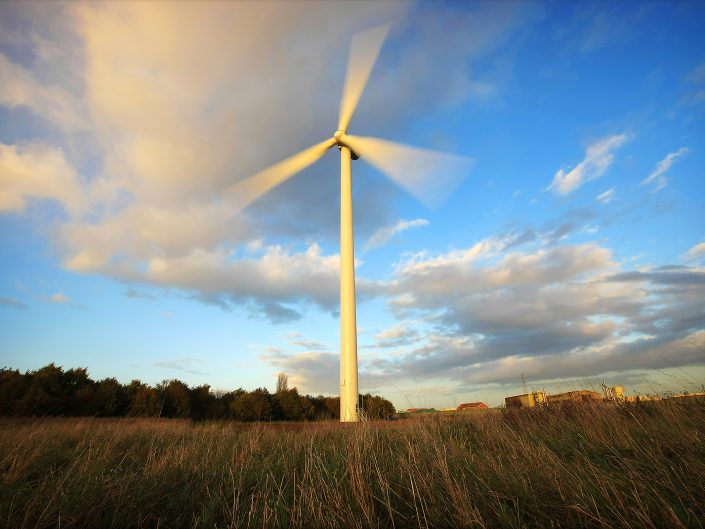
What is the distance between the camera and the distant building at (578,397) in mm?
12844

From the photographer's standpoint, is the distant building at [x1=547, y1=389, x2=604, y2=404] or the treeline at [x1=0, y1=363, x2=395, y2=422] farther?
the treeline at [x1=0, y1=363, x2=395, y2=422]

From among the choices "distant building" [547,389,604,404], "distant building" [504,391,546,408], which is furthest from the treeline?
"distant building" [547,389,604,404]

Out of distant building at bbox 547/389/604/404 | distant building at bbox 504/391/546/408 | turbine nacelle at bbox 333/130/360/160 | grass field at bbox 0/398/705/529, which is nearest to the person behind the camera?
grass field at bbox 0/398/705/529

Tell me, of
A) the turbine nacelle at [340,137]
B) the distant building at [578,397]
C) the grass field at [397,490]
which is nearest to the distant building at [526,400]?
the distant building at [578,397]

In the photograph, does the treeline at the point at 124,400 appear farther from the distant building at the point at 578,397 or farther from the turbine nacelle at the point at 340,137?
the turbine nacelle at the point at 340,137

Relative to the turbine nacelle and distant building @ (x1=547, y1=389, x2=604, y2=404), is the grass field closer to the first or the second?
distant building @ (x1=547, y1=389, x2=604, y2=404)

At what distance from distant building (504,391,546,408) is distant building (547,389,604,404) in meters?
0.40

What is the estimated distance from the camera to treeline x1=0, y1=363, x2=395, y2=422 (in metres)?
26.1

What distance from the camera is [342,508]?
14.0 ft

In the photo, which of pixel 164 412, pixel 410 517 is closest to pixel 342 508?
pixel 410 517

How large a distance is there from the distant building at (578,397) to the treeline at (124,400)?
10.9 m

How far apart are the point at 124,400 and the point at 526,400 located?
31.8 m

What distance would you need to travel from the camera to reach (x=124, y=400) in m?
32.4

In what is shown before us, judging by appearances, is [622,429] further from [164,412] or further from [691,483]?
[164,412]
